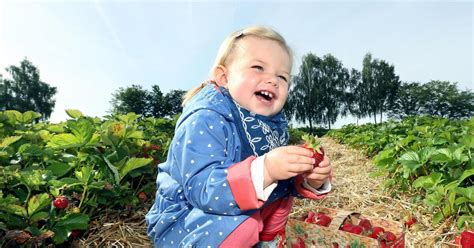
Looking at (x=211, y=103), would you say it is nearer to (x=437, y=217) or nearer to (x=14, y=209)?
(x=14, y=209)

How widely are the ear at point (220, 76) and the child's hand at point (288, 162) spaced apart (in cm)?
67

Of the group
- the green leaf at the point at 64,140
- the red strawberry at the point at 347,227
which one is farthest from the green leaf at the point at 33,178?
the red strawberry at the point at 347,227

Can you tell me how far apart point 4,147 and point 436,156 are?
11.2 feet

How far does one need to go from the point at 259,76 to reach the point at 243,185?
580mm

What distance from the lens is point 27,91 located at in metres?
42.1

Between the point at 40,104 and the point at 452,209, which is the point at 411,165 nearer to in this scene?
the point at 452,209

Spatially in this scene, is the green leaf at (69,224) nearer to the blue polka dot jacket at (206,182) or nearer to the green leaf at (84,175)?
the green leaf at (84,175)

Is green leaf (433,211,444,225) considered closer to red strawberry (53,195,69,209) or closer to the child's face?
the child's face

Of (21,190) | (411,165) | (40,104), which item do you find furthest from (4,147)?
(40,104)

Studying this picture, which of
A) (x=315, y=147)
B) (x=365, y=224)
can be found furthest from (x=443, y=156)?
(x=315, y=147)

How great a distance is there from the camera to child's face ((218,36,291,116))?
6.52 feet

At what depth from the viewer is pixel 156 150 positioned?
3.89m

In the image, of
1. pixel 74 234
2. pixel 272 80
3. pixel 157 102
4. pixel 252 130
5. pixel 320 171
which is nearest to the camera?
pixel 320 171

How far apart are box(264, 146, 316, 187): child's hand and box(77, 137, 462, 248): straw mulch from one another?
5.48 feet
